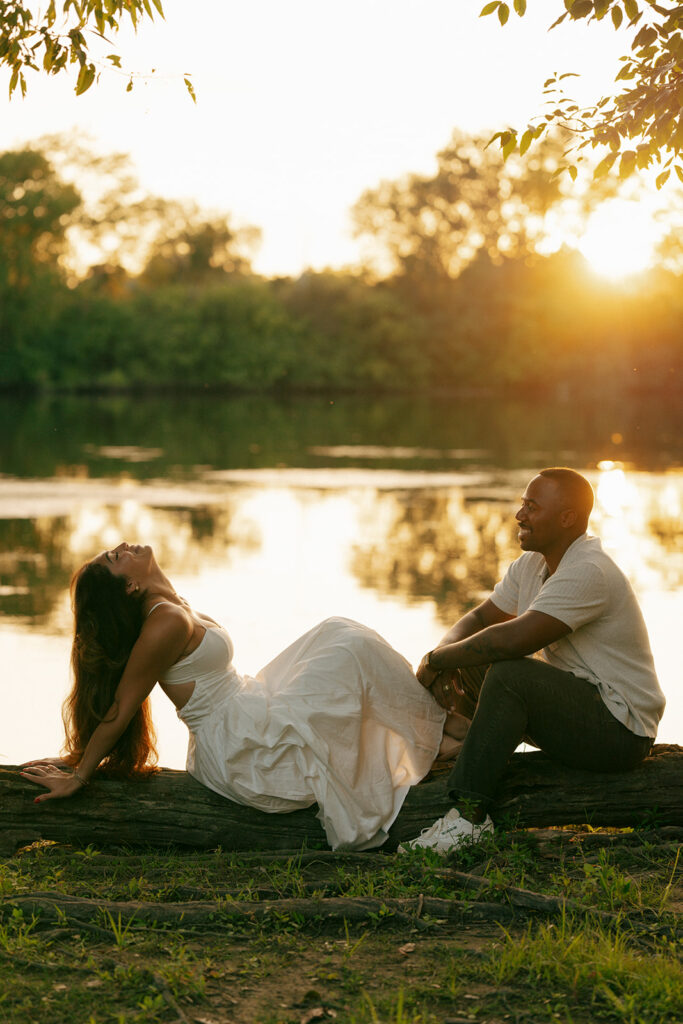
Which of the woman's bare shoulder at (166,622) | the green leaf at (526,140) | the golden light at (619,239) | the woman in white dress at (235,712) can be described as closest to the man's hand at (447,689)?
the woman in white dress at (235,712)

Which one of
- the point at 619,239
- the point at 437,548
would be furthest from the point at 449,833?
the point at 619,239

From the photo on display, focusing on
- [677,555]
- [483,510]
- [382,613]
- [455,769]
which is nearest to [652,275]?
[483,510]

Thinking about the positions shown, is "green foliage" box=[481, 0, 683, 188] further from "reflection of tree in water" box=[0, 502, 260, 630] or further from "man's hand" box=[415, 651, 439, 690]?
"reflection of tree in water" box=[0, 502, 260, 630]

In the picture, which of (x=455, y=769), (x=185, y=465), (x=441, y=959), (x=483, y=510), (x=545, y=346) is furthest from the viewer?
(x=545, y=346)

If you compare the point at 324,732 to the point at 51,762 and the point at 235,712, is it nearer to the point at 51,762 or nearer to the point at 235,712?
the point at 235,712

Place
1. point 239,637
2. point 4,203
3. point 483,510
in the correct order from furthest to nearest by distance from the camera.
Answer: point 4,203 → point 483,510 → point 239,637

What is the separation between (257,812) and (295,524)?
1228 cm

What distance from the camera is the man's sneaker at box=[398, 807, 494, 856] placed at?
4574 millimetres

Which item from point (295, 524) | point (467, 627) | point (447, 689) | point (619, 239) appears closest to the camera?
point (447, 689)

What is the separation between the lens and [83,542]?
15.0m

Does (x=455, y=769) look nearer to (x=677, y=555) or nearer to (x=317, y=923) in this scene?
(x=317, y=923)

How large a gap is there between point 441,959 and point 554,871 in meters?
0.90

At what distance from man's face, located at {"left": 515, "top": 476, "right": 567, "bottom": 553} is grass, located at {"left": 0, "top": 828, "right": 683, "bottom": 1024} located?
3.57ft

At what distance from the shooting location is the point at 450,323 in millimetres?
66688
